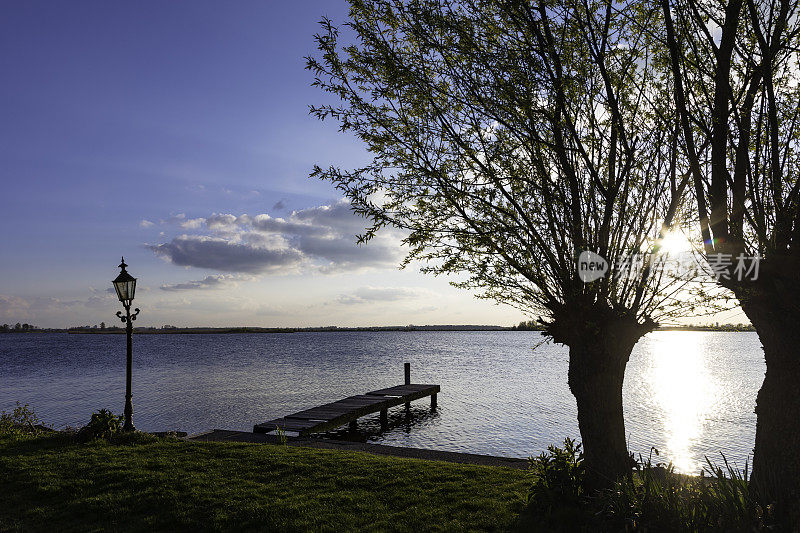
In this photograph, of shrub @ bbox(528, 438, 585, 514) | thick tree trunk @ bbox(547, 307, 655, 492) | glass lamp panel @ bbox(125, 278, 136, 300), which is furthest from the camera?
glass lamp panel @ bbox(125, 278, 136, 300)

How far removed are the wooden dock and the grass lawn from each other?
379 cm

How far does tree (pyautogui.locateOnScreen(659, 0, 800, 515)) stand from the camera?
6.29 metres

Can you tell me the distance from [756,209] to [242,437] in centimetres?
1409

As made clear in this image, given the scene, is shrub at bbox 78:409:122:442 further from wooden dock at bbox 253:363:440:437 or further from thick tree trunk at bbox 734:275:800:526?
thick tree trunk at bbox 734:275:800:526

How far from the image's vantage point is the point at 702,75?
7445 mm

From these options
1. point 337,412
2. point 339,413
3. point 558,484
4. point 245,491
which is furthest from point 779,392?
point 337,412

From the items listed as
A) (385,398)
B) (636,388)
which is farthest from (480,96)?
(636,388)

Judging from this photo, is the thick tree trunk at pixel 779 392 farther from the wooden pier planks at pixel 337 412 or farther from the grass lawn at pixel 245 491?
the wooden pier planks at pixel 337 412

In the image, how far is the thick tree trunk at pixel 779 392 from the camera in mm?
6211

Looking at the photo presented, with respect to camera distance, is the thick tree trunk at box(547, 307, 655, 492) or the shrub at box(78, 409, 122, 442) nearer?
the thick tree trunk at box(547, 307, 655, 492)

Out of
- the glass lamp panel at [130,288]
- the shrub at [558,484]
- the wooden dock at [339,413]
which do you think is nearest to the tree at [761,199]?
the shrub at [558,484]

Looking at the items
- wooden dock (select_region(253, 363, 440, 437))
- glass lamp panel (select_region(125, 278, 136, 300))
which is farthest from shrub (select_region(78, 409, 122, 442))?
wooden dock (select_region(253, 363, 440, 437))

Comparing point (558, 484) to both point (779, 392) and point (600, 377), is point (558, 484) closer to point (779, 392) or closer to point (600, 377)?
point (600, 377)

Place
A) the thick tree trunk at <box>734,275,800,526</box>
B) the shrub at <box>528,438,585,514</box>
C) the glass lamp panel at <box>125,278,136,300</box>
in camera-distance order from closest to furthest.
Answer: the thick tree trunk at <box>734,275,800,526</box> < the shrub at <box>528,438,585,514</box> < the glass lamp panel at <box>125,278,136,300</box>
